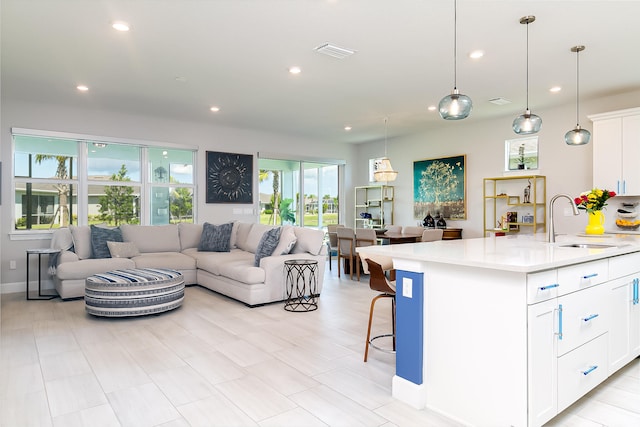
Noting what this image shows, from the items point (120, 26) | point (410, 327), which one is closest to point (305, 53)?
point (120, 26)

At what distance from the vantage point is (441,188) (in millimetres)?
7723

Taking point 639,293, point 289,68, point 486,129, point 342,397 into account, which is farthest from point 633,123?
point 342,397

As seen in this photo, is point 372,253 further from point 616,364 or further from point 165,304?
point 165,304

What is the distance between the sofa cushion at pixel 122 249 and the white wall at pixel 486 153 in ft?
17.2

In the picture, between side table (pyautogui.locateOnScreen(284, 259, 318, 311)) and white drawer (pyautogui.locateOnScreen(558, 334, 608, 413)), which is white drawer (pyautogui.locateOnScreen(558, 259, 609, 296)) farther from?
side table (pyautogui.locateOnScreen(284, 259, 318, 311))

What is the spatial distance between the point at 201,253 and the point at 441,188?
460 centimetres

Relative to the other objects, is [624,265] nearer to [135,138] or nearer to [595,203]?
[595,203]

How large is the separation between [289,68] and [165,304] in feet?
9.59

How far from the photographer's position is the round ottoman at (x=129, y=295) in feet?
13.6

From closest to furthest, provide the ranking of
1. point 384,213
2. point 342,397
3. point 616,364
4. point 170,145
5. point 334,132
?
1. point 342,397
2. point 616,364
3. point 170,145
4. point 334,132
5. point 384,213

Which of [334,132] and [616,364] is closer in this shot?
[616,364]

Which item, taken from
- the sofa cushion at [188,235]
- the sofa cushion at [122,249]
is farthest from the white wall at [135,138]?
the sofa cushion at [122,249]

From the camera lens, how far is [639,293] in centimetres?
296

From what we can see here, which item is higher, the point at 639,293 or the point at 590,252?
the point at 590,252
